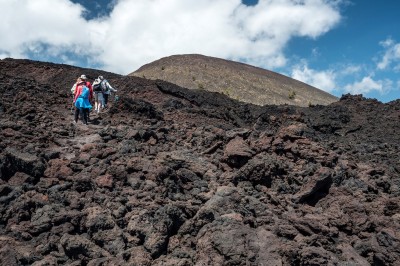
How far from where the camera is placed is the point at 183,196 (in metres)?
6.29

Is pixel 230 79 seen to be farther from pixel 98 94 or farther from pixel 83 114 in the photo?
pixel 83 114

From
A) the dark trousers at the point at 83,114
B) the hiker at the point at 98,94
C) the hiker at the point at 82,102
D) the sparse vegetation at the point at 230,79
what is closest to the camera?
the hiker at the point at 82,102

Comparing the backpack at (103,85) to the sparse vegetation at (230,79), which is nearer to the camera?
the backpack at (103,85)

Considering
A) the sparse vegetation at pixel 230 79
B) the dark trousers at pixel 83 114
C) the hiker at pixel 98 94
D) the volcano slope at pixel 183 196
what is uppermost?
the sparse vegetation at pixel 230 79

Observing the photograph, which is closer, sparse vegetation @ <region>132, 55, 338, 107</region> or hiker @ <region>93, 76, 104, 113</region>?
hiker @ <region>93, 76, 104, 113</region>

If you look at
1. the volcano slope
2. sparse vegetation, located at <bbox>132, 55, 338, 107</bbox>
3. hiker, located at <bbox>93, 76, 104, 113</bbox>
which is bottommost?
the volcano slope

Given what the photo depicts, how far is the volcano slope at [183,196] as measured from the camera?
16.0ft

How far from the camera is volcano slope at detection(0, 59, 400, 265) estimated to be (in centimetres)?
487

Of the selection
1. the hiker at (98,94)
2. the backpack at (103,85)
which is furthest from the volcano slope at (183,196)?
the backpack at (103,85)

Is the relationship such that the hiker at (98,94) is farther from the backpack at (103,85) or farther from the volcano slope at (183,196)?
the volcano slope at (183,196)

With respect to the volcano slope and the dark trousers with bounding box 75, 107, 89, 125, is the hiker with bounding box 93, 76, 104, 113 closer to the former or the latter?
the dark trousers with bounding box 75, 107, 89, 125

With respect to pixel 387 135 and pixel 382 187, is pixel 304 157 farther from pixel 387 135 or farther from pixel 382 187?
pixel 387 135

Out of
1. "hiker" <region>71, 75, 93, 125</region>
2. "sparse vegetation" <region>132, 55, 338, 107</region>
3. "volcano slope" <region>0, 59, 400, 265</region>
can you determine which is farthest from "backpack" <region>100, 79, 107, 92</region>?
"sparse vegetation" <region>132, 55, 338, 107</region>

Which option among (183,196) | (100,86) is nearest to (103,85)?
(100,86)
